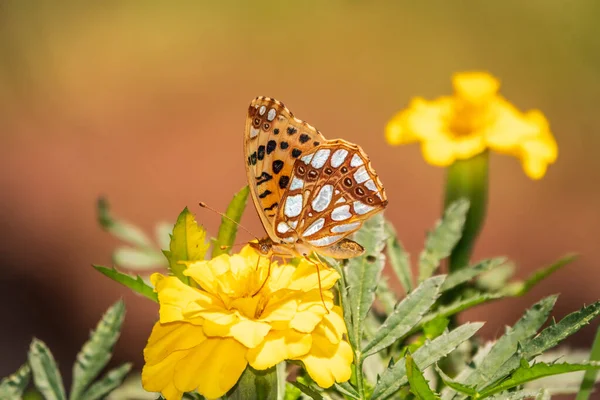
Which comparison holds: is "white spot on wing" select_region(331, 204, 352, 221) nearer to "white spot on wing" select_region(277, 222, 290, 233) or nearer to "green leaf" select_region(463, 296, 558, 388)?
"white spot on wing" select_region(277, 222, 290, 233)

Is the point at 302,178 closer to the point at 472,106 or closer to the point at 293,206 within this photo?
the point at 293,206

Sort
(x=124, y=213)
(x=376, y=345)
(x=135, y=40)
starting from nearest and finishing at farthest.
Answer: (x=376, y=345) < (x=124, y=213) < (x=135, y=40)

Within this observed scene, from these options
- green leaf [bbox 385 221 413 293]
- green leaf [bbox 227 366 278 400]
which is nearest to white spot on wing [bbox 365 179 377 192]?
green leaf [bbox 385 221 413 293]

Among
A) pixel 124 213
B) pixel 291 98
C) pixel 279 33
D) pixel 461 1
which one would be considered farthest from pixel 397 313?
pixel 461 1

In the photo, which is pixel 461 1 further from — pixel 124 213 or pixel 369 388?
pixel 369 388

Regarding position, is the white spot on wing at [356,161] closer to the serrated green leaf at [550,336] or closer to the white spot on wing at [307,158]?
the white spot on wing at [307,158]

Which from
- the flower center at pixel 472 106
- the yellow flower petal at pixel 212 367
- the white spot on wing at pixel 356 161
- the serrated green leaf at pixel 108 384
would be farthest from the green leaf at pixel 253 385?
the flower center at pixel 472 106

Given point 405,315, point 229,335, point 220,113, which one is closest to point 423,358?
point 405,315
